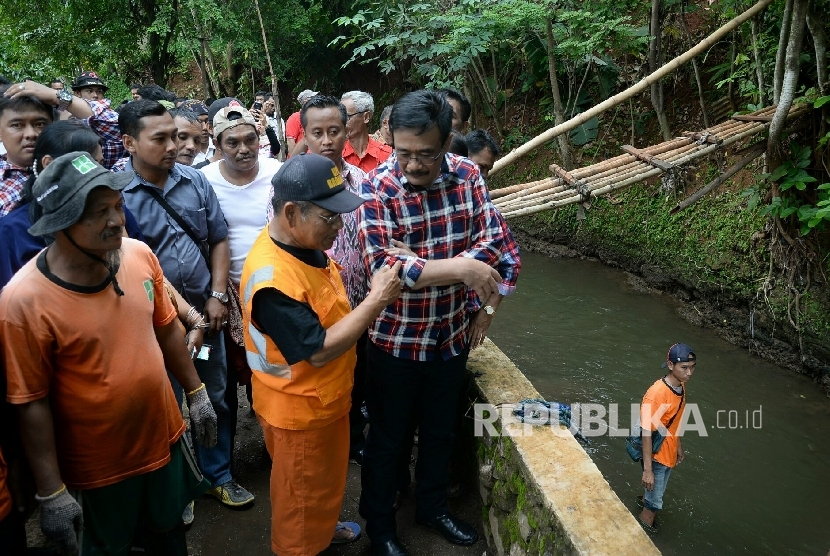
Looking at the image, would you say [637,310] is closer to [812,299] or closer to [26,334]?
[812,299]

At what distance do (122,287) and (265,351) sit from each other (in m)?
0.49

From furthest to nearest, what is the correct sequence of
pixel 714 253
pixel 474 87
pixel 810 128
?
pixel 474 87, pixel 714 253, pixel 810 128

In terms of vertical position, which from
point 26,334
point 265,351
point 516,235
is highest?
point 26,334

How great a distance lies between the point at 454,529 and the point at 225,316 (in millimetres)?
1440

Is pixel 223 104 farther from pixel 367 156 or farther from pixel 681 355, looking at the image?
pixel 681 355

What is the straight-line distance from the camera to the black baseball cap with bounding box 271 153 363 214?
1903 millimetres

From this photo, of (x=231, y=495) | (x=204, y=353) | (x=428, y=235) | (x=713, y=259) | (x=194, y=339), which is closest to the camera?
(x=428, y=235)

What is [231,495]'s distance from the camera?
2855mm

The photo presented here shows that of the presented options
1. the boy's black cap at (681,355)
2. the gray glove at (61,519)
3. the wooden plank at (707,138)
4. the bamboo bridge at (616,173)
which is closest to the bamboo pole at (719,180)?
the bamboo bridge at (616,173)

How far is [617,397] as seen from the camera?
5570mm

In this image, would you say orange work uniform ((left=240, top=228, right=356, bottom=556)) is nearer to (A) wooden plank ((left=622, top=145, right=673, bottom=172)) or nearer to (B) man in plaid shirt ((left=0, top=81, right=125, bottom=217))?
(B) man in plaid shirt ((left=0, top=81, right=125, bottom=217))

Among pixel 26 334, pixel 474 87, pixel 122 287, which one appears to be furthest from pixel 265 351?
pixel 474 87

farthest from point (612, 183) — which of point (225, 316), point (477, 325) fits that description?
point (225, 316)

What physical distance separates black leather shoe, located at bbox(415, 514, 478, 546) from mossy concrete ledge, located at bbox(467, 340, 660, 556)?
0.29ft
